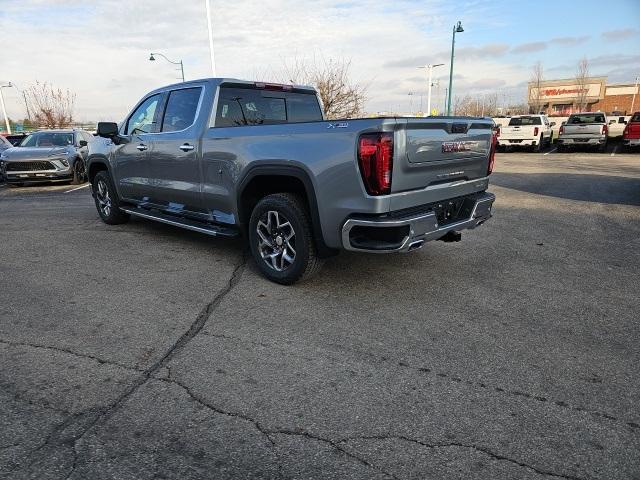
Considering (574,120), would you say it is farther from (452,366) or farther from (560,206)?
(452,366)

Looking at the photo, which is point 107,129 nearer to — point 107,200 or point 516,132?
point 107,200

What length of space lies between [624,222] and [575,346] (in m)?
4.88

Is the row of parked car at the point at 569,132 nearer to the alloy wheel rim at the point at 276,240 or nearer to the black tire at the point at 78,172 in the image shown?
the black tire at the point at 78,172

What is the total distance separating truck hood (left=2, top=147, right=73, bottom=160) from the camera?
1235cm

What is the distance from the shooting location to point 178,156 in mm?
5332

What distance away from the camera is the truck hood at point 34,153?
12.4 m

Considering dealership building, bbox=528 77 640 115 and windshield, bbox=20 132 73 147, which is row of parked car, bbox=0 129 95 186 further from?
dealership building, bbox=528 77 640 115

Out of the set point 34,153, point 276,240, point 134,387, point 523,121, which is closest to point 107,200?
point 276,240

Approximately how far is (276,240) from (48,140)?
1215 cm

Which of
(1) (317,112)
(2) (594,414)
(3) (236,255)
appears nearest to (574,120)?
(1) (317,112)

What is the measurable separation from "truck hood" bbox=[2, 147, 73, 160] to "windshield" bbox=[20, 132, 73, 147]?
645 mm

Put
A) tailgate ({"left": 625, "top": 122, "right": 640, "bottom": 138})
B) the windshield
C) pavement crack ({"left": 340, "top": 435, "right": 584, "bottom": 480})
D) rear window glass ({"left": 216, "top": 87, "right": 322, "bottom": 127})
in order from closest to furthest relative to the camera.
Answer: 1. pavement crack ({"left": 340, "top": 435, "right": 584, "bottom": 480})
2. rear window glass ({"left": 216, "top": 87, "right": 322, "bottom": 127})
3. the windshield
4. tailgate ({"left": 625, "top": 122, "right": 640, "bottom": 138})


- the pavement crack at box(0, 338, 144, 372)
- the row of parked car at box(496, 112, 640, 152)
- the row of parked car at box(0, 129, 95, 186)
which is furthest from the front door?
the row of parked car at box(496, 112, 640, 152)

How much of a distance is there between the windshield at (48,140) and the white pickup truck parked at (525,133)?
679 inches
